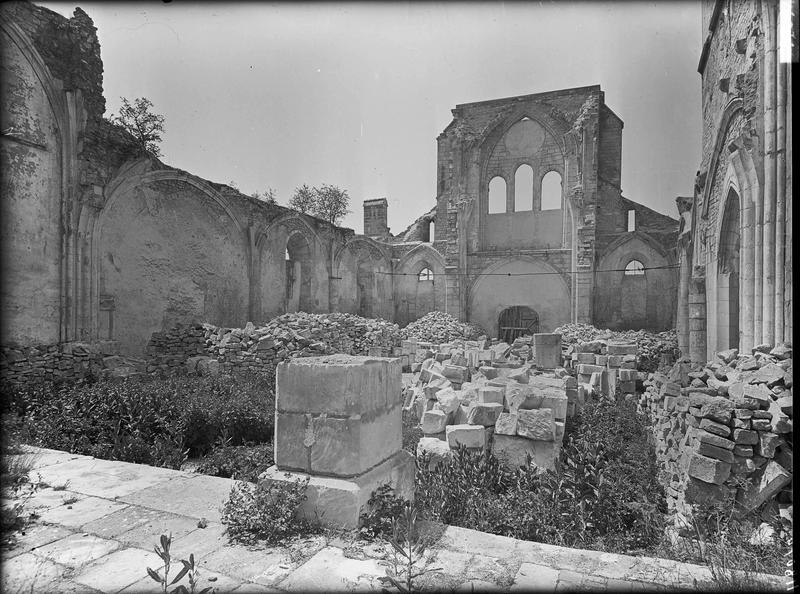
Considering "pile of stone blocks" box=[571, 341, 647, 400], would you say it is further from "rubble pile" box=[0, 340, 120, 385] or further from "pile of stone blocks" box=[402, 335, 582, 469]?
"rubble pile" box=[0, 340, 120, 385]

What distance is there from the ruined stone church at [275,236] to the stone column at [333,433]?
17.0 ft

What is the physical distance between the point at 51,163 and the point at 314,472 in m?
10.0

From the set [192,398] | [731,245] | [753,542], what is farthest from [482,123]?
[753,542]

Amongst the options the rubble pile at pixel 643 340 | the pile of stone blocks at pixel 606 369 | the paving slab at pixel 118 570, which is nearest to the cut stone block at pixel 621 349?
the pile of stone blocks at pixel 606 369

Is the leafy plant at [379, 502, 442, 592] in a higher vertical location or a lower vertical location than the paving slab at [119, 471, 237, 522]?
higher

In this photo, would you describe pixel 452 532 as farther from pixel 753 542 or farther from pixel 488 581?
pixel 753 542

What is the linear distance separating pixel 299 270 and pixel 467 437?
14.0m

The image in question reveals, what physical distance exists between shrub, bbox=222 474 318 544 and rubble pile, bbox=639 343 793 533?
3316 millimetres

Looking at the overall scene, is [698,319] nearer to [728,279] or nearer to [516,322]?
[728,279]

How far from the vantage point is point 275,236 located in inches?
657

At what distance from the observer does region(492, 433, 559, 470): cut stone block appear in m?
5.35

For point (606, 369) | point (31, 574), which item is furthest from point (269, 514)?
→ point (606, 369)

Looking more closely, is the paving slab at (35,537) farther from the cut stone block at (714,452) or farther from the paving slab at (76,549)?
the cut stone block at (714,452)

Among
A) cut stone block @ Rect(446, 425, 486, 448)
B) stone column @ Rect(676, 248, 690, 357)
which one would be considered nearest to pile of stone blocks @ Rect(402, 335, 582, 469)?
cut stone block @ Rect(446, 425, 486, 448)
